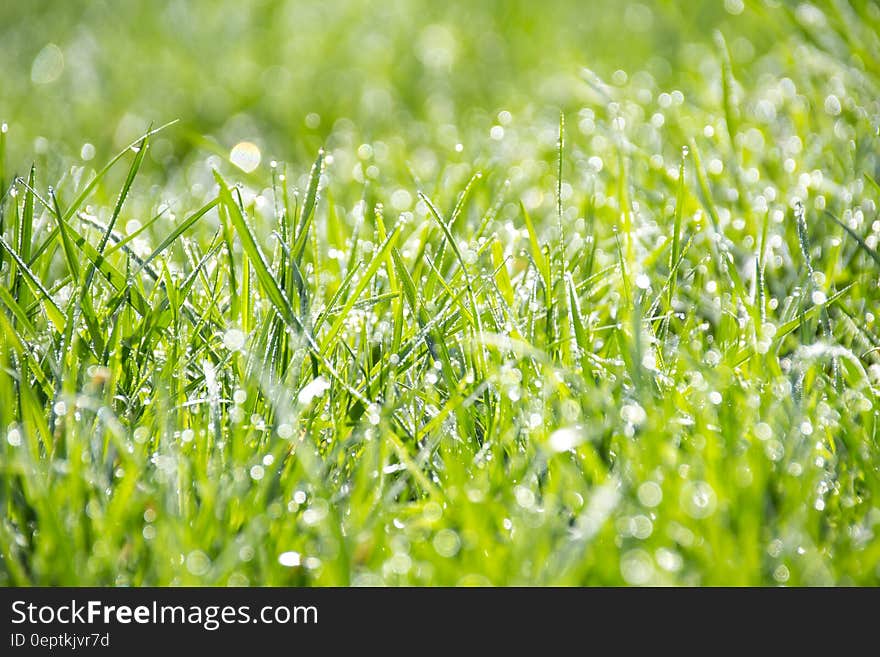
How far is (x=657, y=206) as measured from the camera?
5.56 ft

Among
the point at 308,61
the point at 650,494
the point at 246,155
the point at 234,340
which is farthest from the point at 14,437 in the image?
the point at 308,61

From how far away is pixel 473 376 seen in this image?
3.79 feet

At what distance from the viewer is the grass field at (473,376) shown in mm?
892

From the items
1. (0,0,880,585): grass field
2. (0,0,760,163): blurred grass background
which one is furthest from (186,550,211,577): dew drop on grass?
(0,0,760,163): blurred grass background

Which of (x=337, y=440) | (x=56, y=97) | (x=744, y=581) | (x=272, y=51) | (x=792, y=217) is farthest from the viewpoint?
(x=272, y=51)

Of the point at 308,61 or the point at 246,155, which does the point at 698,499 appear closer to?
the point at 246,155

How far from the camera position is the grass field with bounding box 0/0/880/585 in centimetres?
89

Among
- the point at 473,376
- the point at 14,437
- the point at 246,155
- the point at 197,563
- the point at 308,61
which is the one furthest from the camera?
the point at 308,61

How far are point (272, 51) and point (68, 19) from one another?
0.93 meters

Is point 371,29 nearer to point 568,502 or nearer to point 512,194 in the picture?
point 512,194

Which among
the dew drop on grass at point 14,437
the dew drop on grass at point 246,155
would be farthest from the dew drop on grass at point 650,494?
the dew drop on grass at point 246,155

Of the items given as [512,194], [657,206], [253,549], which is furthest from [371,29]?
[253,549]

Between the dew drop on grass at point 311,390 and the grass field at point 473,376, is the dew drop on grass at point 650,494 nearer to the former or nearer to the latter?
the grass field at point 473,376

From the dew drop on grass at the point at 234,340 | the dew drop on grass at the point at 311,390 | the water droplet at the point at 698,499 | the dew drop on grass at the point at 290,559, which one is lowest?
the dew drop on grass at the point at 290,559
